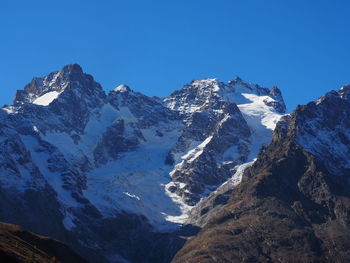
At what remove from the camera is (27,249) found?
5487 inches

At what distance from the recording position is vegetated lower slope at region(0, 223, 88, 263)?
124062 millimetres

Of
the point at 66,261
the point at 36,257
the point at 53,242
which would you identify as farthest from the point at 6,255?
the point at 53,242

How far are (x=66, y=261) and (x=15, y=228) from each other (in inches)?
531

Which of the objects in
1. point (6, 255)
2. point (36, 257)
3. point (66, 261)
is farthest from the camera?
point (66, 261)

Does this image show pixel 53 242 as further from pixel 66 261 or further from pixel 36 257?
pixel 36 257

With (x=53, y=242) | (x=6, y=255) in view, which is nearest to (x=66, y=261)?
(x=53, y=242)

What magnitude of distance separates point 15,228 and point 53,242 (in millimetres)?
10225

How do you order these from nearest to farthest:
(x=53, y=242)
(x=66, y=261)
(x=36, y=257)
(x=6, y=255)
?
(x=6, y=255), (x=36, y=257), (x=66, y=261), (x=53, y=242)

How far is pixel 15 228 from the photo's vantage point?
167750 mm

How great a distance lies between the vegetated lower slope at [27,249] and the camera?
407ft

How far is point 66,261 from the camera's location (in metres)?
163

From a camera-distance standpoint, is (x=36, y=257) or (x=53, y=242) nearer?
(x=36, y=257)

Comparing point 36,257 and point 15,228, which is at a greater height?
point 15,228

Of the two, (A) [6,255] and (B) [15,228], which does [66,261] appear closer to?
(B) [15,228]
